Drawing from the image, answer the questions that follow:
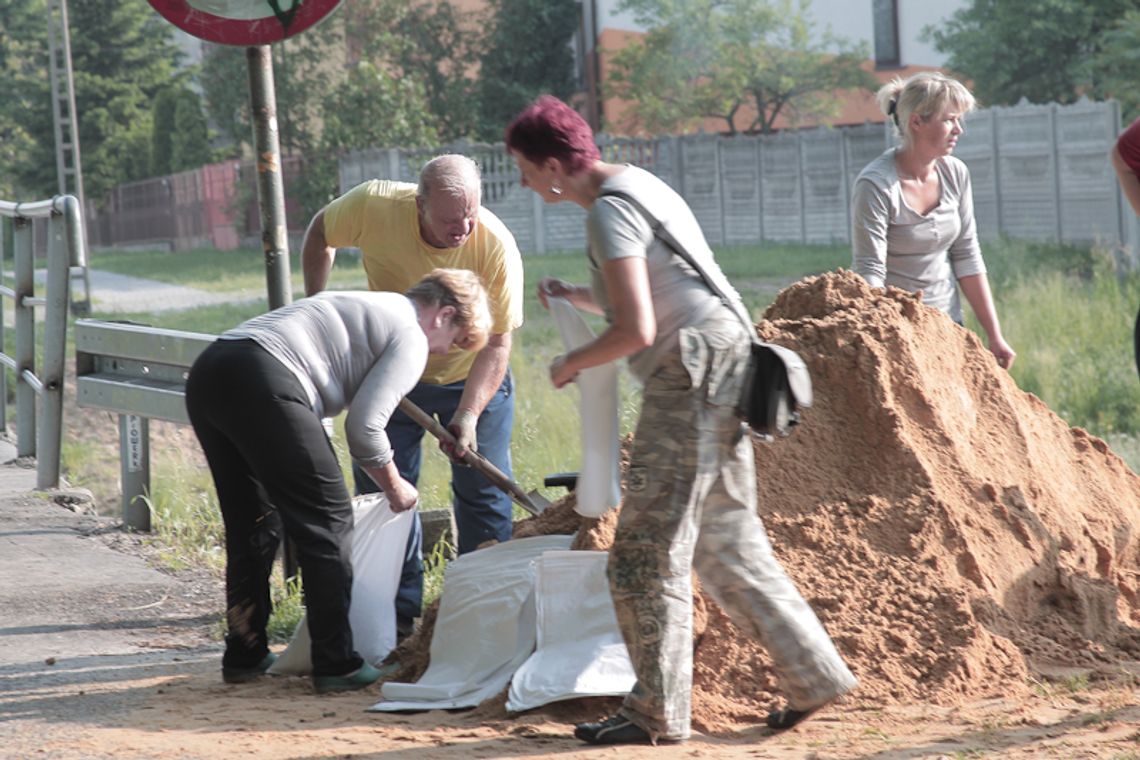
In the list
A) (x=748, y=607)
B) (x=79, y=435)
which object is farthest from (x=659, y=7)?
(x=748, y=607)

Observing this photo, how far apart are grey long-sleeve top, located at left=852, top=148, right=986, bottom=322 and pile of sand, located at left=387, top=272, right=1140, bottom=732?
0.51ft

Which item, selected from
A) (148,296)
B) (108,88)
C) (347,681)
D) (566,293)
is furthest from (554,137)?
(108,88)

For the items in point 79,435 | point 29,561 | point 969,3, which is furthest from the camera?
point 969,3

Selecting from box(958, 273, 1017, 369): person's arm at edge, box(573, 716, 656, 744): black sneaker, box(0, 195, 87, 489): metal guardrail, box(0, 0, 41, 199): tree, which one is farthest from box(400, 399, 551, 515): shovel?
box(0, 0, 41, 199): tree

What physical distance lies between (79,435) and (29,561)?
524 cm

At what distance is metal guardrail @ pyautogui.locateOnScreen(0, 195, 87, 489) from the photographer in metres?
8.07

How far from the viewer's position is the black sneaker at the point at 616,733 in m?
4.20

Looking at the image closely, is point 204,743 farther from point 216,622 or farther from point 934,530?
point 934,530

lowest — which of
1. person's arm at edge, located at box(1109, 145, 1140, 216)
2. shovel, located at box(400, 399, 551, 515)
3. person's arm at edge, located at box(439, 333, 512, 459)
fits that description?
shovel, located at box(400, 399, 551, 515)

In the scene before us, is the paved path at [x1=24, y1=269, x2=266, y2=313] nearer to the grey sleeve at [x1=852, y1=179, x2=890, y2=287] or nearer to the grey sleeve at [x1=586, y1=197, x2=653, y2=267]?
the grey sleeve at [x1=852, y1=179, x2=890, y2=287]

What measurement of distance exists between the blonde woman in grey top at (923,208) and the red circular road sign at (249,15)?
6.73ft

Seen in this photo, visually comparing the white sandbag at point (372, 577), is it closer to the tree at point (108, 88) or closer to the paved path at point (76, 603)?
the paved path at point (76, 603)

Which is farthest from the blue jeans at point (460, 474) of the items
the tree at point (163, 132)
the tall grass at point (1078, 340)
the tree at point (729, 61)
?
the tree at point (163, 132)

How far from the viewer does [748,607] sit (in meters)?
4.28
